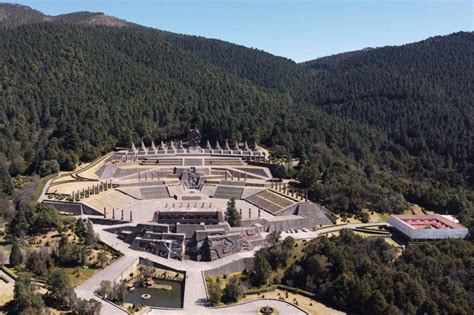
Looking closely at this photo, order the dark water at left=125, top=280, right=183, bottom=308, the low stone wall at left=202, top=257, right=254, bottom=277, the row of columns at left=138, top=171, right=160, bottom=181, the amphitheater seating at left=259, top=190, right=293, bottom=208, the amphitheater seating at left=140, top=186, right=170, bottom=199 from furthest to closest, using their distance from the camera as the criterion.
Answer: the row of columns at left=138, top=171, right=160, bottom=181 < the amphitheater seating at left=140, top=186, right=170, bottom=199 < the amphitheater seating at left=259, top=190, right=293, bottom=208 < the low stone wall at left=202, top=257, right=254, bottom=277 < the dark water at left=125, top=280, right=183, bottom=308

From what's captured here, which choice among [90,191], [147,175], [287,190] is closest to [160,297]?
[90,191]

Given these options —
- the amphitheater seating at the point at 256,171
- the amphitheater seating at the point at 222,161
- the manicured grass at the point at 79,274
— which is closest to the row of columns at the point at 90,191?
the manicured grass at the point at 79,274

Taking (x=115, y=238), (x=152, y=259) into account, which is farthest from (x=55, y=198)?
(x=152, y=259)

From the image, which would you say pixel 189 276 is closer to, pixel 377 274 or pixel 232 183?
pixel 377 274

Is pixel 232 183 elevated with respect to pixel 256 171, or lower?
lower

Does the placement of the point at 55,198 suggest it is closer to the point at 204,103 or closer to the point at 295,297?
the point at 295,297

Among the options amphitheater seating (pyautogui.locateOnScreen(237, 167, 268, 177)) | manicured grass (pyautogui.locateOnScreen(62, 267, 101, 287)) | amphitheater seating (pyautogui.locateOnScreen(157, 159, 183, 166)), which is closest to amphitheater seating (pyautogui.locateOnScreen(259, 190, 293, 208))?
amphitheater seating (pyautogui.locateOnScreen(237, 167, 268, 177))

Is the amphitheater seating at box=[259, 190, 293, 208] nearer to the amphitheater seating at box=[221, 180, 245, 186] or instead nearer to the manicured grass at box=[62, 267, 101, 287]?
the amphitheater seating at box=[221, 180, 245, 186]
